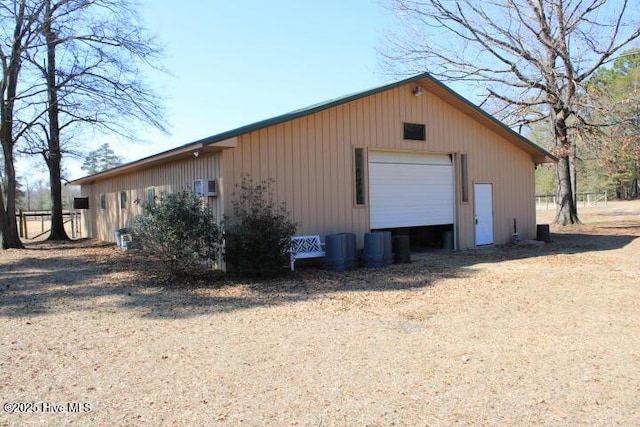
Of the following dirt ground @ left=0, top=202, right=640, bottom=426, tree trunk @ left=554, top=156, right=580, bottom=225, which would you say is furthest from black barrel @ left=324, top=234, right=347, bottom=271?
tree trunk @ left=554, top=156, right=580, bottom=225

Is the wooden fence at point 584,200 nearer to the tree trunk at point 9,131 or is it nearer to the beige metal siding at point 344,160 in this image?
the beige metal siding at point 344,160

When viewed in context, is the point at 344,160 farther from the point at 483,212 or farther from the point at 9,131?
the point at 9,131

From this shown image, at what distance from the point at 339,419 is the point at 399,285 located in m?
5.37

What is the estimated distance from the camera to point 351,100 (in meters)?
11.5

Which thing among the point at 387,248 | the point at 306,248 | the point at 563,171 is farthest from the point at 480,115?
the point at 563,171

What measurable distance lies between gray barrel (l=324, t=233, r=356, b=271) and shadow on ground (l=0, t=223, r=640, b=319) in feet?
0.92

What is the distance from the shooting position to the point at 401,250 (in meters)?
11.5

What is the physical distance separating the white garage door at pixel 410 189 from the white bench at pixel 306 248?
1915 mm

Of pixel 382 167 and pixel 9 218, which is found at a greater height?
pixel 382 167

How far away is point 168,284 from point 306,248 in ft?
10.2

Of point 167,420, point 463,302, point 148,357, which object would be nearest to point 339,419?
point 167,420

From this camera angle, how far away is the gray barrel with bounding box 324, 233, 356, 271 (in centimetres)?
1045

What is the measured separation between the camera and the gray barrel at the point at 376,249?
1089cm

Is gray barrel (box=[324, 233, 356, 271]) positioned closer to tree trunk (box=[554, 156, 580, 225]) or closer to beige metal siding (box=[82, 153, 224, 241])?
beige metal siding (box=[82, 153, 224, 241])
